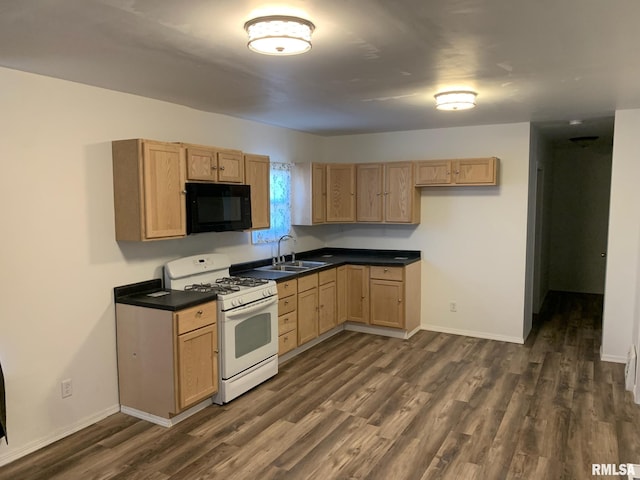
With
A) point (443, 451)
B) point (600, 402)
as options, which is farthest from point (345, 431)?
point (600, 402)

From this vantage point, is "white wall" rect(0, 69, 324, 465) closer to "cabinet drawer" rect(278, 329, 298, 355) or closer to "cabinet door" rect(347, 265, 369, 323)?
"cabinet drawer" rect(278, 329, 298, 355)

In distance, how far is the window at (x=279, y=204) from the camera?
5.35 meters

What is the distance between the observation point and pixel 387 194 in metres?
5.70

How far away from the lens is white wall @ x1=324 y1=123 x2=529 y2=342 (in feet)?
17.2

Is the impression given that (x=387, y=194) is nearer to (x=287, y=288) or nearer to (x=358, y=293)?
(x=358, y=293)

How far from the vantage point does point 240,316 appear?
3.84 meters

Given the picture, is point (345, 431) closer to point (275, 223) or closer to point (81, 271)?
point (81, 271)

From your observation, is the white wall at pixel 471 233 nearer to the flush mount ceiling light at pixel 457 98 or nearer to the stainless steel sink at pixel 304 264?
the stainless steel sink at pixel 304 264

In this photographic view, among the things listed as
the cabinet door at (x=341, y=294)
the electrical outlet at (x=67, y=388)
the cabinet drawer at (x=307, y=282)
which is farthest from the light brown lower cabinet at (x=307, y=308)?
the electrical outlet at (x=67, y=388)

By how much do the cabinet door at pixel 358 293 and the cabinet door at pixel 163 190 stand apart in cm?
249

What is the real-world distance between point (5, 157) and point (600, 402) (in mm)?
4652

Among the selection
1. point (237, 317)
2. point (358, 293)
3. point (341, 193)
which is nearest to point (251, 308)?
point (237, 317)

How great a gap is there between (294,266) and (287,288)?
29.1 inches

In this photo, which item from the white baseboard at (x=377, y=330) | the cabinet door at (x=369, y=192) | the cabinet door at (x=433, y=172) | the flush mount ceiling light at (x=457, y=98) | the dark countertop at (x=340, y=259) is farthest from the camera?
the cabinet door at (x=369, y=192)
